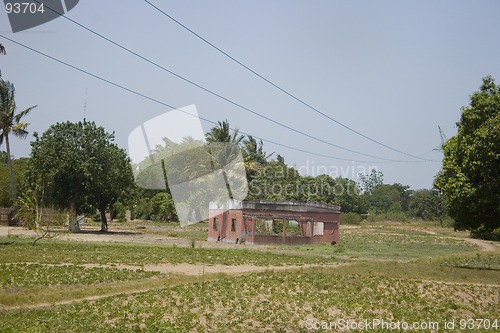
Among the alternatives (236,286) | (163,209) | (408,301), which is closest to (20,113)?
(163,209)

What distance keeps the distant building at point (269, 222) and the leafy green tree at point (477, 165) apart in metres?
22.1

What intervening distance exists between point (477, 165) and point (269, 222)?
3188 centimetres

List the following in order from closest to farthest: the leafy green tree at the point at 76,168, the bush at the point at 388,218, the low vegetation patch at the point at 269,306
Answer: the low vegetation patch at the point at 269,306, the leafy green tree at the point at 76,168, the bush at the point at 388,218

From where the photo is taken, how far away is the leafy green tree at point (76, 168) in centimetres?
5688

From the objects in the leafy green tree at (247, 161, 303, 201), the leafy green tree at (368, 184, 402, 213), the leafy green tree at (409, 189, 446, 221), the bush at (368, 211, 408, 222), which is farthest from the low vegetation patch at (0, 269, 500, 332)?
the leafy green tree at (368, 184, 402, 213)

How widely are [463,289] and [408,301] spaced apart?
472 cm

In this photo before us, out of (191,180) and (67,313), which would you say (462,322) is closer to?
(67,313)

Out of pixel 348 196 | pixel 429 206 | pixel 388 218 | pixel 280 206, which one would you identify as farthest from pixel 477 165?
pixel 429 206

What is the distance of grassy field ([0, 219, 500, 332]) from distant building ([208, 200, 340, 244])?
2027cm

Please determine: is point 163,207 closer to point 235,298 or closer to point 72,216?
point 72,216

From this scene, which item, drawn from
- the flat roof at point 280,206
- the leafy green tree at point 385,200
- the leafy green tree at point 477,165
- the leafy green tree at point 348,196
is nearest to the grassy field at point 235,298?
the leafy green tree at point 477,165

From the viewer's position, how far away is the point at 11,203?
2970 inches

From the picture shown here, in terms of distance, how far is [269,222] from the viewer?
58.9 metres

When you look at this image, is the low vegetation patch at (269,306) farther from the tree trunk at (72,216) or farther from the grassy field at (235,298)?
the tree trunk at (72,216)
